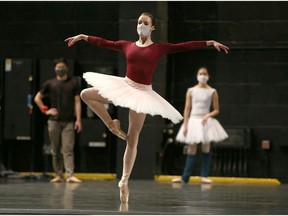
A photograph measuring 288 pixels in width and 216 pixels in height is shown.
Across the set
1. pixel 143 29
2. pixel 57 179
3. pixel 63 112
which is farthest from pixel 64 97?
pixel 143 29

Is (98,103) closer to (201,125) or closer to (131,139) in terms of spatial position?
(131,139)

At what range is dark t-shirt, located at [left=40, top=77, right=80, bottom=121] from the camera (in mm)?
10711

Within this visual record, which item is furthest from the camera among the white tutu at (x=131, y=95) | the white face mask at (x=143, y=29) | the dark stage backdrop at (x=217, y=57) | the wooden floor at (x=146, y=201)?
the dark stage backdrop at (x=217, y=57)

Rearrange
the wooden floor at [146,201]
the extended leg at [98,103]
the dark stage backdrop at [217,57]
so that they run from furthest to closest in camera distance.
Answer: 1. the dark stage backdrop at [217,57]
2. the extended leg at [98,103]
3. the wooden floor at [146,201]

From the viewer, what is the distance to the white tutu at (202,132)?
10.6 metres

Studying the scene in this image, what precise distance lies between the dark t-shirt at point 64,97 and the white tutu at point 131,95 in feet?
12.7

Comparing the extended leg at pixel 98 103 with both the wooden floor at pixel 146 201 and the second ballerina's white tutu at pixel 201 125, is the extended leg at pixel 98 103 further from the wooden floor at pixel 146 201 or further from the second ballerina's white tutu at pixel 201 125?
the second ballerina's white tutu at pixel 201 125

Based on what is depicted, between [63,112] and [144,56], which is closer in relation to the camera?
[144,56]

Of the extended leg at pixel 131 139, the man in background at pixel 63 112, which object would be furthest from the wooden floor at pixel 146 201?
the man in background at pixel 63 112

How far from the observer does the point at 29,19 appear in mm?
12414

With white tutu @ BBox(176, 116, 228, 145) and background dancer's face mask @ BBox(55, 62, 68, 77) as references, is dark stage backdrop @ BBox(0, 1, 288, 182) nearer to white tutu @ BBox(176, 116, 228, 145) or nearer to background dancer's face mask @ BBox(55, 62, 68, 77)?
white tutu @ BBox(176, 116, 228, 145)

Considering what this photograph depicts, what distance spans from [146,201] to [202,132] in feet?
12.0

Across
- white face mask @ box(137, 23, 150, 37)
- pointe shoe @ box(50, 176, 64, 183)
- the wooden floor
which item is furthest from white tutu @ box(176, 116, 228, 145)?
white face mask @ box(137, 23, 150, 37)

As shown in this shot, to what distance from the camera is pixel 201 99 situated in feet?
35.0
